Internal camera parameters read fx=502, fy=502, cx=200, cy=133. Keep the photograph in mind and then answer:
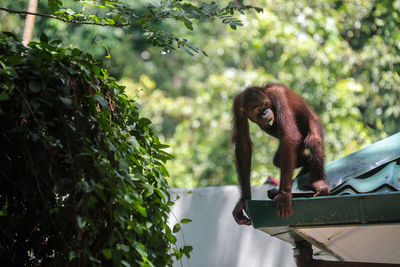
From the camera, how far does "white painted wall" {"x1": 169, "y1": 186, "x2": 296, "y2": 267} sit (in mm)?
4207

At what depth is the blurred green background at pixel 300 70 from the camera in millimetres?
8414

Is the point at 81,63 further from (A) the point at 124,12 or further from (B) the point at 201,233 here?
(B) the point at 201,233

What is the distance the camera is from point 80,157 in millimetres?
1848

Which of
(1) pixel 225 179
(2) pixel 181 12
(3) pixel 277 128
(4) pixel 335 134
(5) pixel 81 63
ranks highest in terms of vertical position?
(2) pixel 181 12

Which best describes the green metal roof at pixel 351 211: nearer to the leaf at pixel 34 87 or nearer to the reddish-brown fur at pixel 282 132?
the reddish-brown fur at pixel 282 132

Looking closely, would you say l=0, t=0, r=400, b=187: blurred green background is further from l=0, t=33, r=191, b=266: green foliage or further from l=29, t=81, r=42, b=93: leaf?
l=29, t=81, r=42, b=93: leaf

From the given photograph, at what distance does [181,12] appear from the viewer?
2.50 metres

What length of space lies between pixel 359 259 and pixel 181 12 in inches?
87.6

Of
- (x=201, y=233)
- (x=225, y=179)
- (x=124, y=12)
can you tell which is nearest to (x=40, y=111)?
(x=124, y=12)

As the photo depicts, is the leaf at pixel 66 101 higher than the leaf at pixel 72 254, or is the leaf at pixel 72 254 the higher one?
the leaf at pixel 66 101

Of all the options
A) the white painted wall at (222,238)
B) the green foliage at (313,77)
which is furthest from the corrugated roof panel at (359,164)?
the green foliage at (313,77)

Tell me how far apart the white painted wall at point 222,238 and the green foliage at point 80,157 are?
6.34 ft

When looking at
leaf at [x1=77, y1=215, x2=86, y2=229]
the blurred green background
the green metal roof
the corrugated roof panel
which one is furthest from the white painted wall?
the blurred green background

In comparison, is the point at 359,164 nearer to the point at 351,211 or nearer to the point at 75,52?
the point at 351,211
